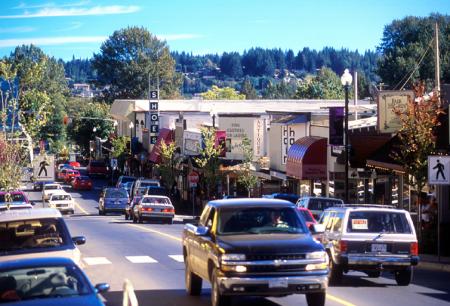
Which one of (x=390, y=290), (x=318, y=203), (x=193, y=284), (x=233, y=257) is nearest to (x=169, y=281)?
(x=193, y=284)

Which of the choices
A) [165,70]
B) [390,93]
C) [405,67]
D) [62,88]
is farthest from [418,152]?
[62,88]

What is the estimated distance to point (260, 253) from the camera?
1455cm

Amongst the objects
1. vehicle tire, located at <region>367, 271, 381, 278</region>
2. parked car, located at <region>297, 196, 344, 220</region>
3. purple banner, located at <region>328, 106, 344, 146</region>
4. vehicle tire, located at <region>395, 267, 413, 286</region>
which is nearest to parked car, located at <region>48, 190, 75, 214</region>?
purple banner, located at <region>328, 106, 344, 146</region>

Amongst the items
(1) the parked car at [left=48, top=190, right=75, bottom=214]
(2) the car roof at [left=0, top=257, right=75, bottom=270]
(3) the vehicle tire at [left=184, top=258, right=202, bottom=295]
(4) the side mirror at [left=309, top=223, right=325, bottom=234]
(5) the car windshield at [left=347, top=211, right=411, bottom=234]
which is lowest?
(1) the parked car at [left=48, top=190, right=75, bottom=214]

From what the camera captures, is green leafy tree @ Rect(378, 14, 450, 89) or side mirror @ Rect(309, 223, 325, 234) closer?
side mirror @ Rect(309, 223, 325, 234)

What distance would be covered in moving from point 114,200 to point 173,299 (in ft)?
147

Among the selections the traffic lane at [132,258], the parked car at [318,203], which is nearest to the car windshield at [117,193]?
the traffic lane at [132,258]

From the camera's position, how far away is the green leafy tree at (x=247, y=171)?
56844 millimetres

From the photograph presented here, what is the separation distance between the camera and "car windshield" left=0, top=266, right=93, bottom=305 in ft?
36.4

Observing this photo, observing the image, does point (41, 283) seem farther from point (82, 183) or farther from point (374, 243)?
point (82, 183)

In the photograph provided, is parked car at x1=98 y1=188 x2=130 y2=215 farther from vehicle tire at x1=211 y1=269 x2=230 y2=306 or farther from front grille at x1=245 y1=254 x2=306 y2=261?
front grille at x1=245 y1=254 x2=306 y2=261

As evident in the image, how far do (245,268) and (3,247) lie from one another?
4748 millimetres

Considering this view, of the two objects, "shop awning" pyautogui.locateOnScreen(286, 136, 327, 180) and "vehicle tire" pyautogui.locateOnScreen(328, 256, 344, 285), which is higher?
"shop awning" pyautogui.locateOnScreen(286, 136, 327, 180)

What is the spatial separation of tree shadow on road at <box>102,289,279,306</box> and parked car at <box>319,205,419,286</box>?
111 inches
